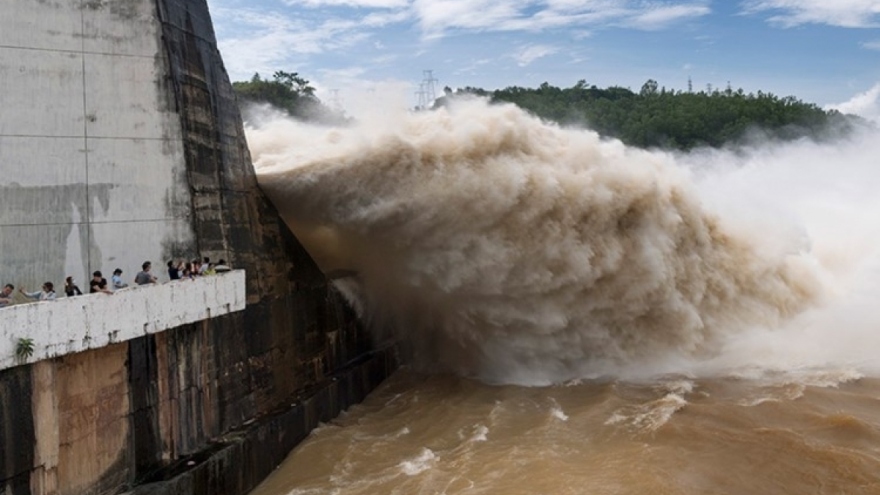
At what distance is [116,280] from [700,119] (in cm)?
6039

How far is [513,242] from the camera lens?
672 inches

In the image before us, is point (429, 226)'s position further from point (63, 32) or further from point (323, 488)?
point (63, 32)

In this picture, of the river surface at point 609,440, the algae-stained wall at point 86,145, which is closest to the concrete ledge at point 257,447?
the river surface at point 609,440

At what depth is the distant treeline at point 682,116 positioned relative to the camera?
2432 inches

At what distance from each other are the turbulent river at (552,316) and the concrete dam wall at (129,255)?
165cm

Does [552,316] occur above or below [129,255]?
below

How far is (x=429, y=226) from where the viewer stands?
16.7 meters

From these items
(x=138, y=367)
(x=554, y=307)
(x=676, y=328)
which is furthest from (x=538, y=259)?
(x=138, y=367)

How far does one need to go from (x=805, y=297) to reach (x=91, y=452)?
19.2 meters

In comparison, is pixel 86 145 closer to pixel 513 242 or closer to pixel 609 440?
pixel 513 242

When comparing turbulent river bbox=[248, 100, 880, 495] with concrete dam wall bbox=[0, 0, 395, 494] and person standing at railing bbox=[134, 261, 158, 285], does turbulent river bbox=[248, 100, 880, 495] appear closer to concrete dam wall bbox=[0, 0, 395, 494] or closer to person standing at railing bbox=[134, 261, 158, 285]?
concrete dam wall bbox=[0, 0, 395, 494]

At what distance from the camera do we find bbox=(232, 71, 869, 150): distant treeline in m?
61.8

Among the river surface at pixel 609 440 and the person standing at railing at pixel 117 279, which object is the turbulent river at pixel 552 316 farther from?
the person standing at railing at pixel 117 279

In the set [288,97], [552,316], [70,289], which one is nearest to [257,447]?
[70,289]
